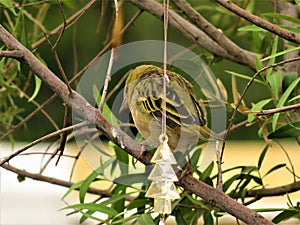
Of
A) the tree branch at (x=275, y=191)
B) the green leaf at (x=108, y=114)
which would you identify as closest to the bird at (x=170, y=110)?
the green leaf at (x=108, y=114)

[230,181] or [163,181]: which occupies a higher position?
[230,181]

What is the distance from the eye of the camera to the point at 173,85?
87 centimetres

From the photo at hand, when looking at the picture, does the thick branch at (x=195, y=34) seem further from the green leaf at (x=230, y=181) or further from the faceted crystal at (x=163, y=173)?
the faceted crystal at (x=163, y=173)

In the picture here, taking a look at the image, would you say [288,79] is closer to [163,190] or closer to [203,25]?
[203,25]

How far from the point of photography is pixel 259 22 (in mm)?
748

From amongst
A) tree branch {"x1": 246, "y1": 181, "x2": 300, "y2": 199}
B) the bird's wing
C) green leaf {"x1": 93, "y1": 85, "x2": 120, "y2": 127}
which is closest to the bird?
the bird's wing

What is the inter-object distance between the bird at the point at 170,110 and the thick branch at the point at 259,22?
0.42 feet

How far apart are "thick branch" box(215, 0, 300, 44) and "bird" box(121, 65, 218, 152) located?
130 millimetres

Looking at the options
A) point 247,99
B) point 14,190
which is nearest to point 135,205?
point 247,99

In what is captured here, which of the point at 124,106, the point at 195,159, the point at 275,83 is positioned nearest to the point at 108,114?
the point at 124,106

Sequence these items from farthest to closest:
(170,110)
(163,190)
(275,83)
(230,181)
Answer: (230,181), (275,83), (170,110), (163,190)

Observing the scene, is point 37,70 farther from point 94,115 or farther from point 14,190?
point 14,190

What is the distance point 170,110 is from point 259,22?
151mm

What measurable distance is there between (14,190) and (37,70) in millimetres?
2188
